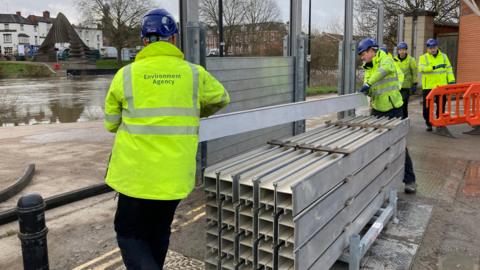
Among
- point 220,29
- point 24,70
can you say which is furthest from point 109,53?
point 220,29

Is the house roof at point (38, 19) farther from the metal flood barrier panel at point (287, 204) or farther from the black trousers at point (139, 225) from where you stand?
the black trousers at point (139, 225)

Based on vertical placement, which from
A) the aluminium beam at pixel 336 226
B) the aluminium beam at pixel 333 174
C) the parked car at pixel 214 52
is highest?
the parked car at pixel 214 52

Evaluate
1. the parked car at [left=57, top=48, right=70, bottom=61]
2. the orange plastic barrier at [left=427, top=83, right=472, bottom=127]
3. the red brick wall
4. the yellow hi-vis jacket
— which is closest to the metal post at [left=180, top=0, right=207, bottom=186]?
the yellow hi-vis jacket

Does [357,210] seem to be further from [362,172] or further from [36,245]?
[36,245]

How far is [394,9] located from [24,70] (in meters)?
36.0

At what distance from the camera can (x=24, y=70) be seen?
45.7 metres

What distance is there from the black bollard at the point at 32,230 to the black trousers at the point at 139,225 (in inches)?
16.6

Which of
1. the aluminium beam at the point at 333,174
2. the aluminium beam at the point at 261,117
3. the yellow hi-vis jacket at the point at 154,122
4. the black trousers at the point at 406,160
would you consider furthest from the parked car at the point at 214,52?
the yellow hi-vis jacket at the point at 154,122

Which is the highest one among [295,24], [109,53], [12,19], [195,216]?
[12,19]

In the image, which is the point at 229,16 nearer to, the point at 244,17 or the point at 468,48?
the point at 244,17

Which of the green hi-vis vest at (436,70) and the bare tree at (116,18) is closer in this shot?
the green hi-vis vest at (436,70)

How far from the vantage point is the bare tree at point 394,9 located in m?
27.0

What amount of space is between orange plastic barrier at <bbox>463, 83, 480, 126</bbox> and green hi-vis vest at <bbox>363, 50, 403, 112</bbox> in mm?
4098

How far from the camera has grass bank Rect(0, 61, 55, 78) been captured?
43.5m
